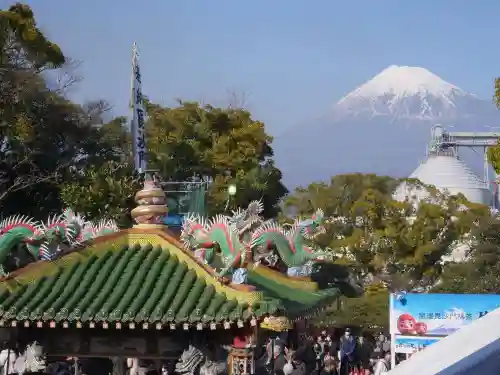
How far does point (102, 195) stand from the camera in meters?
26.9

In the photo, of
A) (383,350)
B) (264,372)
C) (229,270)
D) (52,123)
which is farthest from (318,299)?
(52,123)

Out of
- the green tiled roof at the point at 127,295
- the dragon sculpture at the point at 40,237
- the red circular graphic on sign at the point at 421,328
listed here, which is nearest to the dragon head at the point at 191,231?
the green tiled roof at the point at 127,295

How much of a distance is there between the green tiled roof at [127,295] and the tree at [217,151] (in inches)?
961

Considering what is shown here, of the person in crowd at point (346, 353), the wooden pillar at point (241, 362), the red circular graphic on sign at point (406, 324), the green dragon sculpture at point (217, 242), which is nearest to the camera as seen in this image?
the wooden pillar at point (241, 362)

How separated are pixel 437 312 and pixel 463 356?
1461 cm

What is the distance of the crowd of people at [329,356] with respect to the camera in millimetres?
16281

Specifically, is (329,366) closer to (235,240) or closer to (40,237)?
(235,240)

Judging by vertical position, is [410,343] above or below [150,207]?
below

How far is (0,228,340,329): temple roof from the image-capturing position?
36.2 ft

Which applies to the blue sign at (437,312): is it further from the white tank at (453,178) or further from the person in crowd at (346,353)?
the white tank at (453,178)

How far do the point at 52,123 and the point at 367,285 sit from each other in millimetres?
17263

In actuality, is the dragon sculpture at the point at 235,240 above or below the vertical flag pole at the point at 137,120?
below

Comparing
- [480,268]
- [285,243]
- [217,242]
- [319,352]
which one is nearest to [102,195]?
[319,352]

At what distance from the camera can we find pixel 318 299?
1481 cm
